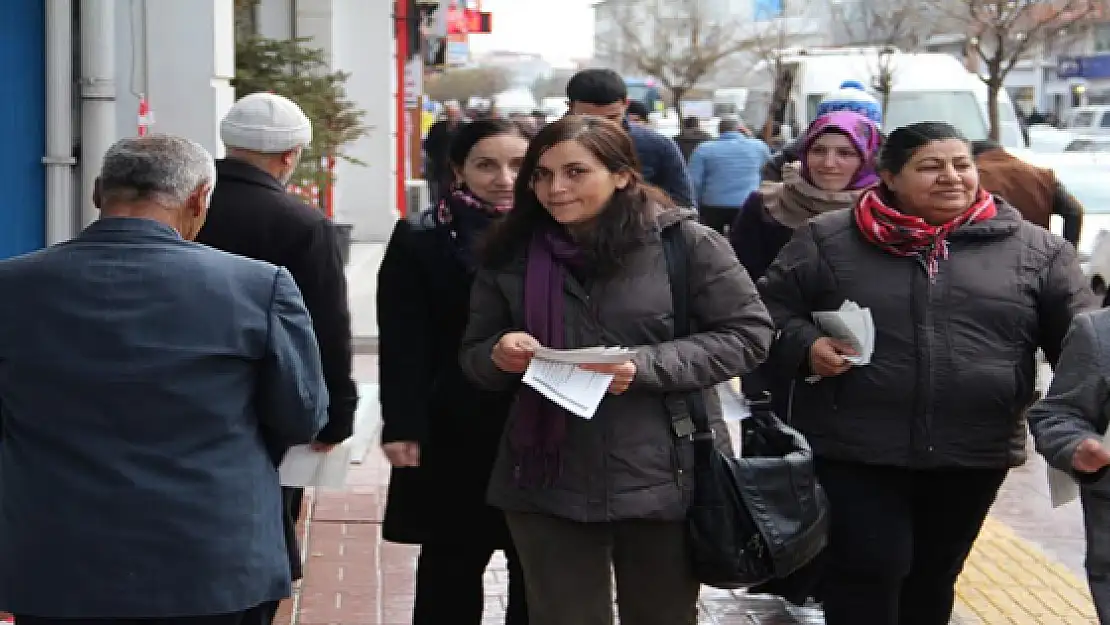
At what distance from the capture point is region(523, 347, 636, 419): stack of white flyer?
3.86m

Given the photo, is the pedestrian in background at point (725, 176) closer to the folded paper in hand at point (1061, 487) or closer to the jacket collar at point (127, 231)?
the folded paper in hand at point (1061, 487)

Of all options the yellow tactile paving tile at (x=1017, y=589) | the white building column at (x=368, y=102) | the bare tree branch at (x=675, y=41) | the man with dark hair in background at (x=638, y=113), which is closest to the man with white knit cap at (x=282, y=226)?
the yellow tactile paving tile at (x=1017, y=589)

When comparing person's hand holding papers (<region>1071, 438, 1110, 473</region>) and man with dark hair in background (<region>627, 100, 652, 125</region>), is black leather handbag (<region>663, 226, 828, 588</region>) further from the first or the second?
man with dark hair in background (<region>627, 100, 652, 125</region>)

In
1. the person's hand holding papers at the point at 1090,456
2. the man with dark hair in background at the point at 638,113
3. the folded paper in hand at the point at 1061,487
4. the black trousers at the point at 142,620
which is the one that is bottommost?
the black trousers at the point at 142,620

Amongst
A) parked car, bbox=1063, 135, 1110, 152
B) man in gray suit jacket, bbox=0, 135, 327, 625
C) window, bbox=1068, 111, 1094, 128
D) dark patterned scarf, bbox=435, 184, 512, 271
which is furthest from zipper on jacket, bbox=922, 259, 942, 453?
window, bbox=1068, 111, 1094, 128

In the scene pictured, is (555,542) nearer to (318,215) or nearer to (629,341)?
(629,341)

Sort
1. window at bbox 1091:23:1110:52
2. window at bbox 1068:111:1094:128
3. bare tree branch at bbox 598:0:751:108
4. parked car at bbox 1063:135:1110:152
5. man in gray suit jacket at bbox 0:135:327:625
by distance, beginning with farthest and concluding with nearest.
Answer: window at bbox 1091:23:1110:52, bare tree branch at bbox 598:0:751:108, window at bbox 1068:111:1094:128, parked car at bbox 1063:135:1110:152, man in gray suit jacket at bbox 0:135:327:625

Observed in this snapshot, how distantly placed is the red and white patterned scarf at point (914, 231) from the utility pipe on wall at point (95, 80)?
418 centimetres

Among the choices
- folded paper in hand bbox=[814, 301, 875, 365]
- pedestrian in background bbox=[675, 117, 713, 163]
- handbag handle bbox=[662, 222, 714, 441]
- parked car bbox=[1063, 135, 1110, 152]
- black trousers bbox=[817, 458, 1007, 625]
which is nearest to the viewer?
handbag handle bbox=[662, 222, 714, 441]

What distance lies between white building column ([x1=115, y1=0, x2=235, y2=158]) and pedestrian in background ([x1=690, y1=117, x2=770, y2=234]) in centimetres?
853

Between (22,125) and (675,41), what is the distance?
62.5m

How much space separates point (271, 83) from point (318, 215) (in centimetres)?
863

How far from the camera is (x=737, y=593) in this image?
6488 millimetres

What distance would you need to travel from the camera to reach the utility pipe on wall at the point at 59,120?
24.8 feet
